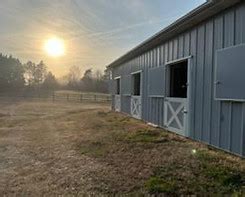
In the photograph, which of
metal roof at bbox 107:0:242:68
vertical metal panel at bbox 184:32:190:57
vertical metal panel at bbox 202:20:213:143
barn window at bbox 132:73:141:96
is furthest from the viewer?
barn window at bbox 132:73:141:96

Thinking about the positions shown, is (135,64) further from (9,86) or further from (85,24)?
(9,86)

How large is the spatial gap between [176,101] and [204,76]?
2.13 meters

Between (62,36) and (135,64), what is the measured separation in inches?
306

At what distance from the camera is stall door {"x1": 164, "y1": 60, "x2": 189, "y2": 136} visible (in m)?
8.91

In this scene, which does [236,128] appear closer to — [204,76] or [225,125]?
[225,125]

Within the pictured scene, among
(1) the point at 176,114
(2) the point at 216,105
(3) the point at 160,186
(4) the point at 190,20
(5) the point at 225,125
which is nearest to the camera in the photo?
(3) the point at 160,186

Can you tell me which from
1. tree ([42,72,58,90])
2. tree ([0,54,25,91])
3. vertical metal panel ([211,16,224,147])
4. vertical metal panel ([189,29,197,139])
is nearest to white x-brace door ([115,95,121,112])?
vertical metal panel ([189,29,197,139])

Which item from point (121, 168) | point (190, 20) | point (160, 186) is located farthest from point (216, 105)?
point (160, 186)

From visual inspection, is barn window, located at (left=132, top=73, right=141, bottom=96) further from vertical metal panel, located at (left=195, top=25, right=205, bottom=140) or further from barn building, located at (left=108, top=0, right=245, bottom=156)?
vertical metal panel, located at (left=195, top=25, right=205, bottom=140)

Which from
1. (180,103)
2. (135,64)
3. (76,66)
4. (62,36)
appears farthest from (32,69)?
(180,103)

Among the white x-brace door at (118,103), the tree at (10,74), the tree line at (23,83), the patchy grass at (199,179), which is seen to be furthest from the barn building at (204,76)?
the tree at (10,74)

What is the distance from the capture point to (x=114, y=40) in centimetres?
2722

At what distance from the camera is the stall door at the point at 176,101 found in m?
8.91

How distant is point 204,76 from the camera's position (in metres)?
7.50
